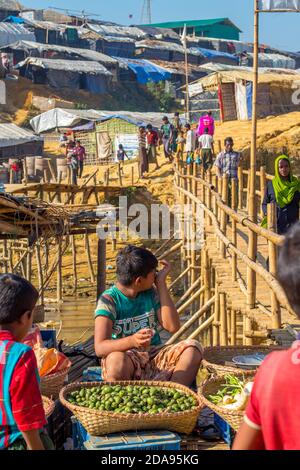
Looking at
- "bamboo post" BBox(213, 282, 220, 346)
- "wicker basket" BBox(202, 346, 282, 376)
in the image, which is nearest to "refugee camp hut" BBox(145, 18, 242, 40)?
"bamboo post" BBox(213, 282, 220, 346)

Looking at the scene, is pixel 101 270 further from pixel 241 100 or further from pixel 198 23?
pixel 198 23

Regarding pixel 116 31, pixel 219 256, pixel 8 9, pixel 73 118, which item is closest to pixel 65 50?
pixel 8 9

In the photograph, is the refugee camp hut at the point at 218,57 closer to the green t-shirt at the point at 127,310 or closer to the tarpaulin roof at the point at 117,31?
the tarpaulin roof at the point at 117,31

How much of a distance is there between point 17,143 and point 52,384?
24834mm

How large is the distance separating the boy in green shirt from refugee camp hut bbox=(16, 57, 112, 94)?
34.5 m

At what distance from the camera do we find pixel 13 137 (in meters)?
28.4

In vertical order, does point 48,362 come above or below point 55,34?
below

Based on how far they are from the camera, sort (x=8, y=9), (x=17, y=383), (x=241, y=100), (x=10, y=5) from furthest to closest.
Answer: (x=10, y=5)
(x=8, y=9)
(x=241, y=100)
(x=17, y=383)

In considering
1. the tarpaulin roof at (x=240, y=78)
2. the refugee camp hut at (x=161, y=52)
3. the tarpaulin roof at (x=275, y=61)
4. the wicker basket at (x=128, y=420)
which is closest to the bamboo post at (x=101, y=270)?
the wicker basket at (x=128, y=420)

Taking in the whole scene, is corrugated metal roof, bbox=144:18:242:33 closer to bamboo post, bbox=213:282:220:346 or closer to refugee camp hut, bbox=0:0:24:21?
refugee camp hut, bbox=0:0:24:21

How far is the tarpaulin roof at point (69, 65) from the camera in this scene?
37.9 m

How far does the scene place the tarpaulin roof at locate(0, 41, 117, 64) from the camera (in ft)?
131

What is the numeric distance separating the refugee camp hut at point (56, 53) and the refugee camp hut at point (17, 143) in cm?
1116
